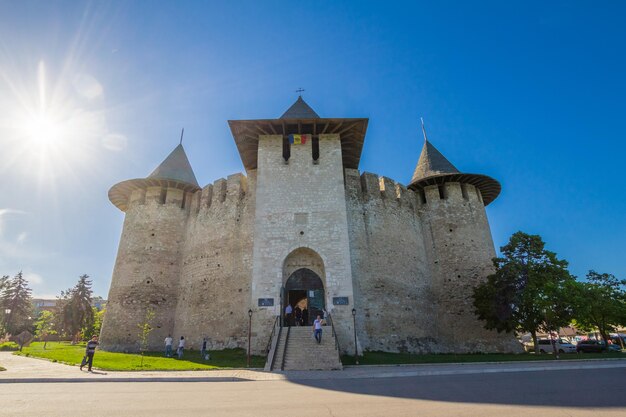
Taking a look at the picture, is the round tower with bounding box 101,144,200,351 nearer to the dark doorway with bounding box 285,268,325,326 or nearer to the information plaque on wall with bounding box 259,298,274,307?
the information plaque on wall with bounding box 259,298,274,307

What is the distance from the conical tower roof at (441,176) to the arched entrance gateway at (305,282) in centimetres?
1003

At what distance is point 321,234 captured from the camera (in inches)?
663

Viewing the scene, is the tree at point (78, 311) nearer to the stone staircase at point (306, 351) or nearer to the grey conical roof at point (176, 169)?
the grey conical roof at point (176, 169)

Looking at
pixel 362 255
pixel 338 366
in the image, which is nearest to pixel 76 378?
pixel 338 366

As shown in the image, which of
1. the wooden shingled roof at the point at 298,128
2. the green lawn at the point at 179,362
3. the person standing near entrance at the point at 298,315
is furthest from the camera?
the wooden shingled roof at the point at 298,128

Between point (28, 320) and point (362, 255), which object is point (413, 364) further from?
point (28, 320)

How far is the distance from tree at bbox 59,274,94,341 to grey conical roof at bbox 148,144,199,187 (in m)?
19.2

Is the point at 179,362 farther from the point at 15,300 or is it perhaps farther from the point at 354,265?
the point at 15,300

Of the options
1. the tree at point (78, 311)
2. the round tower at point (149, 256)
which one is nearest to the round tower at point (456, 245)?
the round tower at point (149, 256)

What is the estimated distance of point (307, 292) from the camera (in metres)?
17.0

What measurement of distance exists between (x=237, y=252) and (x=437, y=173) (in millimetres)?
13275

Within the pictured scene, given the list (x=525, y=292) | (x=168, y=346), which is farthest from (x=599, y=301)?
(x=168, y=346)

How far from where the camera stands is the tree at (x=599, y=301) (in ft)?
53.5

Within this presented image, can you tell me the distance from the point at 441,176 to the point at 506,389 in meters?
17.4
